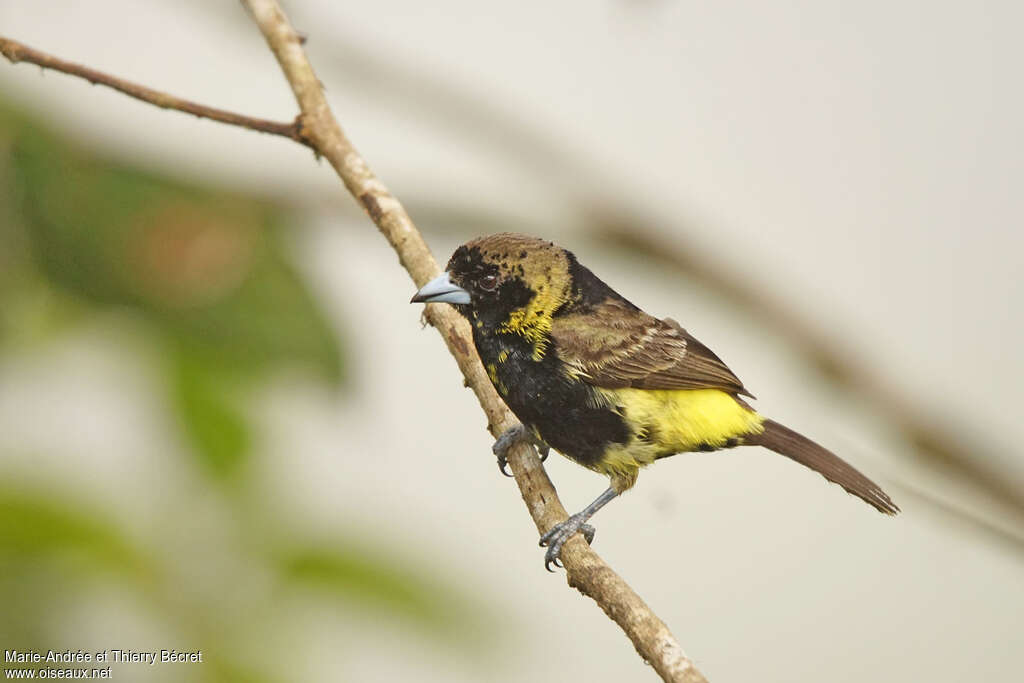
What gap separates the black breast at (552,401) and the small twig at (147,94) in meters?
0.62

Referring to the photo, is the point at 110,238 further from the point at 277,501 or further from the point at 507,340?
the point at 507,340

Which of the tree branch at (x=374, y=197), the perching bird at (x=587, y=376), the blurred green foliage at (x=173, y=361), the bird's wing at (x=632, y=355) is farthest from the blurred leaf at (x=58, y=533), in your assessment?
the bird's wing at (x=632, y=355)

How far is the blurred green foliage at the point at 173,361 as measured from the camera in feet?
4.55

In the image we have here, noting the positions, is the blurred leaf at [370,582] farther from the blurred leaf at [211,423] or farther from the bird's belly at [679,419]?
the bird's belly at [679,419]

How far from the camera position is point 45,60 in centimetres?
193

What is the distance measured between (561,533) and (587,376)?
485mm

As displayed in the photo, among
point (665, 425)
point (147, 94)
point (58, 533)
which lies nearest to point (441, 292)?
point (665, 425)

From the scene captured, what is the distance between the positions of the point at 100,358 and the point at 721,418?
1.34 m

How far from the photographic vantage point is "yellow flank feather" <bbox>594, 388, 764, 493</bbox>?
2.39 metres

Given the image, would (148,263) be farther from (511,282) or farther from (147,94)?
(511,282)

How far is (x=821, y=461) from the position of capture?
7.82 feet

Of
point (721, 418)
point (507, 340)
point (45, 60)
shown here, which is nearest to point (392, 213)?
point (507, 340)

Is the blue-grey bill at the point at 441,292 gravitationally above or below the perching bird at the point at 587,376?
above

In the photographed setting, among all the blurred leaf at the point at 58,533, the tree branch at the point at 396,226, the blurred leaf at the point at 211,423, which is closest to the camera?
the blurred leaf at the point at 58,533
